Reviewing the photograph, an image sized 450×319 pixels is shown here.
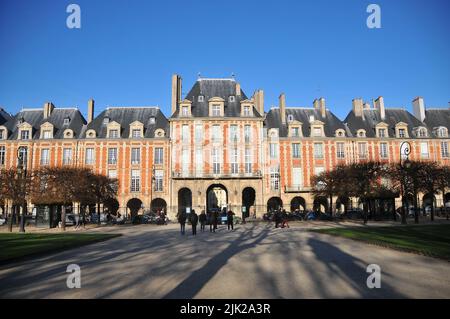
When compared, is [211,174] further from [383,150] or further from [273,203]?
[383,150]

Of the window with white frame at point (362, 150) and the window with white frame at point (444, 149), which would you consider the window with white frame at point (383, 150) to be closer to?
the window with white frame at point (362, 150)

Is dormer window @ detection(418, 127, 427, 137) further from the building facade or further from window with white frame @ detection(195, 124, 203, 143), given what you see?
window with white frame @ detection(195, 124, 203, 143)

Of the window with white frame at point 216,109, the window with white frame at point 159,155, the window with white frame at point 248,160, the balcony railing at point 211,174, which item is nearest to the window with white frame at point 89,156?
the window with white frame at point 159,155

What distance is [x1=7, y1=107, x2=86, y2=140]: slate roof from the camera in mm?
41369

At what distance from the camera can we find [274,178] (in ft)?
130

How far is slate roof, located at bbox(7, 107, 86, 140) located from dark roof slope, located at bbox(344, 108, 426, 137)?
108ft

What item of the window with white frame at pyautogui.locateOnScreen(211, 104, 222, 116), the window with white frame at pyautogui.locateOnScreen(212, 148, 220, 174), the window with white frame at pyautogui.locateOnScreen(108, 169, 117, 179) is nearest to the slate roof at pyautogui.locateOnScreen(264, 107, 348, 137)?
the window with white frame at pyautogui.locateOnScreen(211, 104, 222, 116)

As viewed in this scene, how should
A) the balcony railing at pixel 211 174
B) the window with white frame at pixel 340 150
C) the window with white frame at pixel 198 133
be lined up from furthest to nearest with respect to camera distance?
the window with white frame at pixel 340 150 → the window with white frame at pixel 198 133 → the balcony railing at pixel 211 174

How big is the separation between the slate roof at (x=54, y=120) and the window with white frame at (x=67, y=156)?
1.87 m

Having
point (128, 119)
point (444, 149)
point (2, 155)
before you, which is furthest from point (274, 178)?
point (2, 155)

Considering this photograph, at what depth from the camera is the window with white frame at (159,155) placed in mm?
39812

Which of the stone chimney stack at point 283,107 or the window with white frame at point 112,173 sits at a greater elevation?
the stone chimney stack at point 283,107

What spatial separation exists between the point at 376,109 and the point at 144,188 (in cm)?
3037

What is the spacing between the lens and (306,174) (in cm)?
4009
